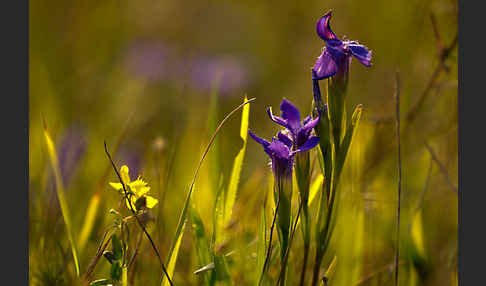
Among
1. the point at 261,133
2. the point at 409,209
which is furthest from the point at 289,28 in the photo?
the point at 409,209

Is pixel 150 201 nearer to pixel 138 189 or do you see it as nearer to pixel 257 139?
pixel 138 189

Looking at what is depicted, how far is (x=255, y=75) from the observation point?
3828 mm

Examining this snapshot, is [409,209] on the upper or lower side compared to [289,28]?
lower

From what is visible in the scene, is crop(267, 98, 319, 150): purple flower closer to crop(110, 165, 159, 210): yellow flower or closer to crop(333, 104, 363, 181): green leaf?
crop(333, 104, 363, 181): green leaf

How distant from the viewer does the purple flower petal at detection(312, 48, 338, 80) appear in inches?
35.3

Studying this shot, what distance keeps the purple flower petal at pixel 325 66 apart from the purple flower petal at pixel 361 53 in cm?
4

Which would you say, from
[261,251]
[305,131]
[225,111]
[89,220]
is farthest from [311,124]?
[225,111]

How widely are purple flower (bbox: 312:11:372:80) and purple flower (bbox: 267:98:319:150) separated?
8 cm

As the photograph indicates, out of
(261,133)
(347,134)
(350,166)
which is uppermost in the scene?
(347,134)

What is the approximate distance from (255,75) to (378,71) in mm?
1105

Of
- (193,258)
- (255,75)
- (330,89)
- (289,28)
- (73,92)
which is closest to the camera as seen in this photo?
(330,89)

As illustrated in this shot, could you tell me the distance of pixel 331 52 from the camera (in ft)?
2.97

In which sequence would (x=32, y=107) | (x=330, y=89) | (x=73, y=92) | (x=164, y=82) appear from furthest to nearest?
1. (x=164, y=82)
2. (x=73, y=92)
3. (x=32, y=107)
4. (x=330, y=89)

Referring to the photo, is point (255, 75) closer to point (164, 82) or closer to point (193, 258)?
point (164, 82)
